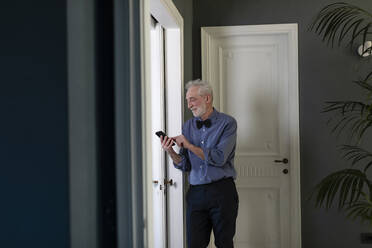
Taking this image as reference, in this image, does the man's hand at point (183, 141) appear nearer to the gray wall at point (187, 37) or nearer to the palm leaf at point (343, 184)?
the gray wall at point (187, 37)

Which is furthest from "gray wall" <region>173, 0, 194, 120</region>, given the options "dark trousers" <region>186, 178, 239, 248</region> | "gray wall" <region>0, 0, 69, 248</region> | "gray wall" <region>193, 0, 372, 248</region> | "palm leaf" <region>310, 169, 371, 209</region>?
"gray wall" <region>0, 0, 69, 248</region>

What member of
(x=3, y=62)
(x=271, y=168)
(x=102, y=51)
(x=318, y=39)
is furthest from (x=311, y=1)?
(x=3, y=62)

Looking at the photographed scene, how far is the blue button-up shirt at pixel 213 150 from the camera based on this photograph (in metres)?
2.44

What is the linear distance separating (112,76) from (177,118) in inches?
73.1

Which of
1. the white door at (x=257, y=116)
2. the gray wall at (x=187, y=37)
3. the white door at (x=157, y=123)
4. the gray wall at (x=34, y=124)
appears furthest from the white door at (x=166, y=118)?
the gray wall at (x=34, y=124)

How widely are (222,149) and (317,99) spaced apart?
4.69 ft

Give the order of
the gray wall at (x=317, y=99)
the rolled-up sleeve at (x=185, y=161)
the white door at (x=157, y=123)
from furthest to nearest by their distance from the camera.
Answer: the gray wall at (x=317, y=99), the white door at (x=157, y=123), the rolled-up sleeve at (x=185, y=161)

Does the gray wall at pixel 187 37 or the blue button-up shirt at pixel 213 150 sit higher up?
the gray wall at pixel 187 37

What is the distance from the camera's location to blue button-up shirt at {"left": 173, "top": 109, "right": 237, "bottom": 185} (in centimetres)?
244

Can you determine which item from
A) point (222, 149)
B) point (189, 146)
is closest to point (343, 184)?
point (222, 149)

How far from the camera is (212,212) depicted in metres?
2.50

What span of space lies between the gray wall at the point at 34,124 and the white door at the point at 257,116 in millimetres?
2661

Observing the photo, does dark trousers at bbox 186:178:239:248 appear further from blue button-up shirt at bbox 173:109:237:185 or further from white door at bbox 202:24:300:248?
white door at bbox 202:24:300:248

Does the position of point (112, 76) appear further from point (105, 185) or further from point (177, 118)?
point (177, 118)
